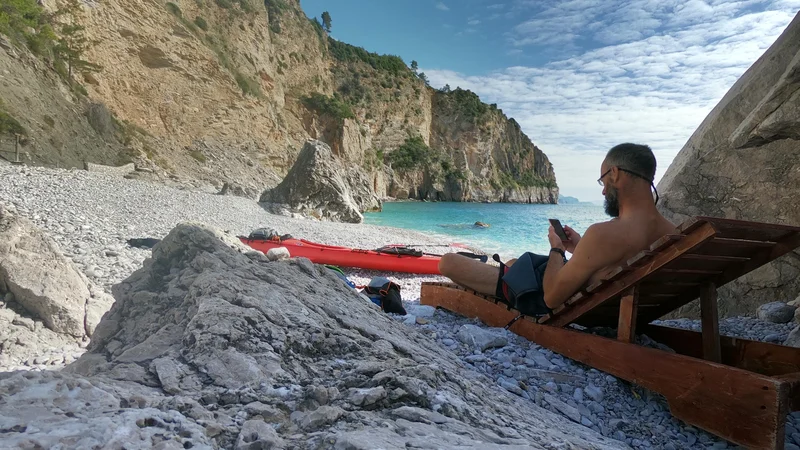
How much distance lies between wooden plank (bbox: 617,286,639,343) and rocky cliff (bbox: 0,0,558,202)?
16405 millimetres

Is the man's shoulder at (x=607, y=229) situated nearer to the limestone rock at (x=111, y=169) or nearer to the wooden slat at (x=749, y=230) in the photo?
the wooden slat at (x=749, y=230)

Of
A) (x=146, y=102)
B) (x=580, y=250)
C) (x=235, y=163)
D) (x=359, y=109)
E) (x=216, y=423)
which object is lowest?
(x=216, y=423)

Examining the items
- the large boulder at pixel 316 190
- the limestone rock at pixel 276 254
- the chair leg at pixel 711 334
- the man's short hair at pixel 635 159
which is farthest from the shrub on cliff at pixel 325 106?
the chair leg at pixel 711 334

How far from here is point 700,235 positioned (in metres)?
2.18

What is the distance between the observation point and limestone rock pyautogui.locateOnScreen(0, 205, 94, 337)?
3471 millimetres

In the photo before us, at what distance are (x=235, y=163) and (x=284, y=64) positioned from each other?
1882cm

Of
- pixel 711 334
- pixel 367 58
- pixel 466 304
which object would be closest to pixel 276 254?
pixel 466 304

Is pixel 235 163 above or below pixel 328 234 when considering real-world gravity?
above

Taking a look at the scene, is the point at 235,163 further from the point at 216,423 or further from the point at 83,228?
the point at 216,423

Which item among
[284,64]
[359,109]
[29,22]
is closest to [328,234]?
[29,22]

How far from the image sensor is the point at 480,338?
3363 mm

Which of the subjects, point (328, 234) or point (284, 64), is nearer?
point (328, 234)

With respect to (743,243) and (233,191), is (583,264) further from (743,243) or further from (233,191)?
(233,191)

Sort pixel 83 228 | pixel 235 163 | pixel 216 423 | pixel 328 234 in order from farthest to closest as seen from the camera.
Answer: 1. pixel 235 163
2. pixel 328 234
3. pixel 83 228
4. pixel 216 423
